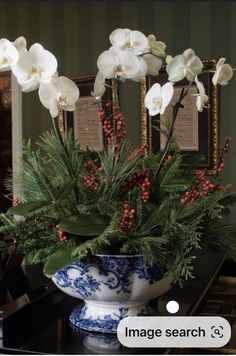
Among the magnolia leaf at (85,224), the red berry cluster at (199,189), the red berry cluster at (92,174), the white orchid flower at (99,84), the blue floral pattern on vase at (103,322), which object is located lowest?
the blue floral pattern on vase at (103,322)

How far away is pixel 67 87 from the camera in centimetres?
76

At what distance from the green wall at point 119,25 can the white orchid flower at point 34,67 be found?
A: 1.79m

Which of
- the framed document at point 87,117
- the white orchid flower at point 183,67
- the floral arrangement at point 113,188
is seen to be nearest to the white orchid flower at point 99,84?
the floral arrangement at point 113,188

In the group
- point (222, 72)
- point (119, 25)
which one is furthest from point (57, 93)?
point (119, 25)

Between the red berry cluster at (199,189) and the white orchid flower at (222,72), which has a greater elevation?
the white orchid flower at (222,72)

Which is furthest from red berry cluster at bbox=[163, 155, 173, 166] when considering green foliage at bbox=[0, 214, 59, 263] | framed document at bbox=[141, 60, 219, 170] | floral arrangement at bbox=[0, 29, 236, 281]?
framed document at bbox=[141, 60, 219, 170]

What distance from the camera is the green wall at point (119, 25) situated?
7.89ft

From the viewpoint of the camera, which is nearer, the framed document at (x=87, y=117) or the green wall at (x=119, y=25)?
the green wall at (x=119, y=25)

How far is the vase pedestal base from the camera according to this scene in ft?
2.60

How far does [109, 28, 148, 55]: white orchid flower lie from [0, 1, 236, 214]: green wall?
1709 millimetres

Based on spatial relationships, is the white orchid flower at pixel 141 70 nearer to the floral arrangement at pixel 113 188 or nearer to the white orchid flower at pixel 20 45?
the floral arrangement at pixel 113 188

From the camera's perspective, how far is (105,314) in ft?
2.64

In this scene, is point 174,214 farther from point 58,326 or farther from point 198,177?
point 58,326

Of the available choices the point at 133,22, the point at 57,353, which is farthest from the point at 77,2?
the point at 57,353
